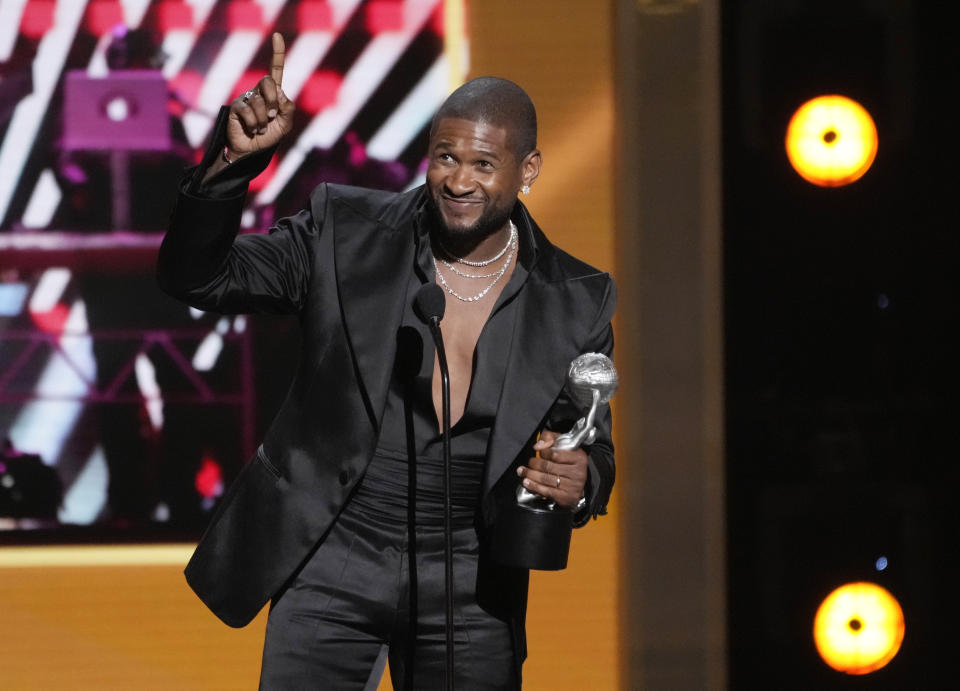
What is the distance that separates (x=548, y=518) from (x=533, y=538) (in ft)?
0.14

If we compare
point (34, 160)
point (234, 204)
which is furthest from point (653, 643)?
point (34, 160)

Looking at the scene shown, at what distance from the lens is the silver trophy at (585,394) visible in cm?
200

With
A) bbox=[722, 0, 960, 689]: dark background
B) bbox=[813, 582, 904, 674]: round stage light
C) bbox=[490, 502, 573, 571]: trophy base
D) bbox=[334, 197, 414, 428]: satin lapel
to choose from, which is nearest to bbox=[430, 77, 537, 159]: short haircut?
bbox=[334, 197, 414, 428]: satin lapel

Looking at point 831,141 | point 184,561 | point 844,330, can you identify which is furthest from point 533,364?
point 184,561

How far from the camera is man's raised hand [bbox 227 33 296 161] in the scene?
76.7 inches

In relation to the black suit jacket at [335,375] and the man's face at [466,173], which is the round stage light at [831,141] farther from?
the man's face at [466,173]

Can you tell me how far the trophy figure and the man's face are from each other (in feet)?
1.24

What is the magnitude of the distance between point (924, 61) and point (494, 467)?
1213 millimetres

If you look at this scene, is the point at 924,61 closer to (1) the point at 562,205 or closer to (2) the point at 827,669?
(2) the point at 827,669

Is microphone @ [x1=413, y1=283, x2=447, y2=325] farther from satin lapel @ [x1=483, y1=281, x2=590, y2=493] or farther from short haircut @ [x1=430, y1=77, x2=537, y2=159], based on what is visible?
short haircut @ [x1=430, y1=77, x2=537, y2=159]

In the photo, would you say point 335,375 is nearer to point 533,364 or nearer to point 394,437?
point 394,437

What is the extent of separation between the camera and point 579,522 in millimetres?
2215

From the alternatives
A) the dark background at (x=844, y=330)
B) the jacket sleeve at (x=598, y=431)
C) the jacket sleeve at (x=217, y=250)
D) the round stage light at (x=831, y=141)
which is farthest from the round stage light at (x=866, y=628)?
the jacket sleeve at (x=217, y=250)

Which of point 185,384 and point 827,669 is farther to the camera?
point 185,384
